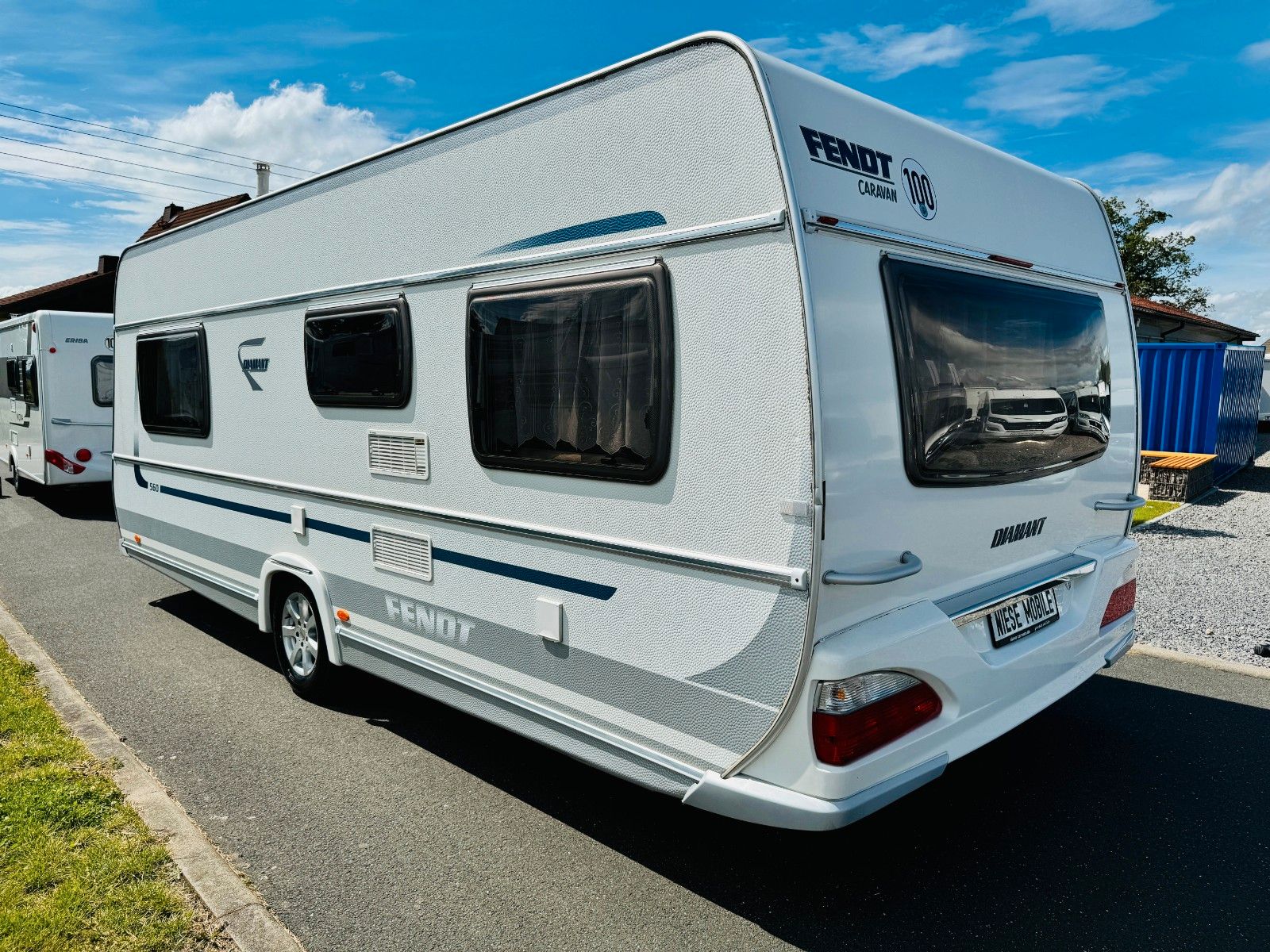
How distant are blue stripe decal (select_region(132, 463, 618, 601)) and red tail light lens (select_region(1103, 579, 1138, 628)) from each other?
2.26 metres

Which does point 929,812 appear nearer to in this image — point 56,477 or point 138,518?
point 138,518

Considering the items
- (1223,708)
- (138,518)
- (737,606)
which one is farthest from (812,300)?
(138,518)

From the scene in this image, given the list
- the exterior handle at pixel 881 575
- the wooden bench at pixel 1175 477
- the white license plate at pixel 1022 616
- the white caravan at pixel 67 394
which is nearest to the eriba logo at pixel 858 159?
the exterior handle at pixel 881 575

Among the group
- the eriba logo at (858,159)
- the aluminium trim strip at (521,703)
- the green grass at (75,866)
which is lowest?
the green grass at (75,866)

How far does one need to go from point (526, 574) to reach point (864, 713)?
1.40 metres

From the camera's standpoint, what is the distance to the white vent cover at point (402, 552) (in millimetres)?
4094

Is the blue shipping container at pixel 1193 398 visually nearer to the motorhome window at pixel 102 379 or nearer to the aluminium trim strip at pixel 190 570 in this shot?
the aluminium trim strip at pixel 190 570

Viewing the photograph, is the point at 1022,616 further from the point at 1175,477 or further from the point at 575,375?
the point at 1175,477

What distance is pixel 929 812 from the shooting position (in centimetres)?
385

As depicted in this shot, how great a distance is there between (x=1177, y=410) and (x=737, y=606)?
42.9ft

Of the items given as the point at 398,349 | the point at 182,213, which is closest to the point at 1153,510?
the point at 398,349

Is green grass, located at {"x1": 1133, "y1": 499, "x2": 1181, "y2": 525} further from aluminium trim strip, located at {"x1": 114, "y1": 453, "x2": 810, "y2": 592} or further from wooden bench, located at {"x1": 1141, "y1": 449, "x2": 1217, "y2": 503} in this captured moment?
aluminium trim strip, located at {"x1": 114, "y1": 453, "x2": 810, "y2": 592}

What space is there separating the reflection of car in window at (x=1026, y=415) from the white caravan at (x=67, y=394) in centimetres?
1168

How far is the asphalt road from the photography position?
3092 millimetres
